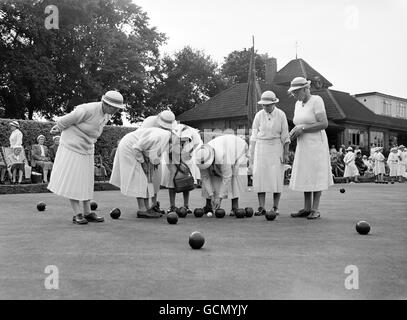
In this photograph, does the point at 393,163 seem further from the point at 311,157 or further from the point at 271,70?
the point at 311,157

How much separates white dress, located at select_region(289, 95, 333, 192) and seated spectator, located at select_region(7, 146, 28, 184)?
36.7ft

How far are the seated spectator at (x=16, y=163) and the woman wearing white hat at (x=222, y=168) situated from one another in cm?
992

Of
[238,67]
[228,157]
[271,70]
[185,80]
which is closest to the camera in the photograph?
[228,157]

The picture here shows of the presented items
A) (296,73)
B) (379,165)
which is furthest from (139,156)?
(296,73)

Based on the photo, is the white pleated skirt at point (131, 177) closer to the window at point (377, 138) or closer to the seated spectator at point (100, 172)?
the seated spectator at point (100, 172)

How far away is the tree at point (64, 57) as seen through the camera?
32125 mm

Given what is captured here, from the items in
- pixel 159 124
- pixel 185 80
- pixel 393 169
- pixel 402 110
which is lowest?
pixel 393 169

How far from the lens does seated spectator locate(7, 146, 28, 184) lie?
17.2m

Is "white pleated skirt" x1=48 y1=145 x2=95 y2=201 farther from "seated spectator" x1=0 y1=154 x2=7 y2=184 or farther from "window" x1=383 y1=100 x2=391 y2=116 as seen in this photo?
"window" x1=383 y1=100 x2=391 y2=116

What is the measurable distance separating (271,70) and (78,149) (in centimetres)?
4562

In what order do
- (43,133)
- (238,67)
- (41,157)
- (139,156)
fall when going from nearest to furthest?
(139,156)
(41,157)
(43,133)
(238,67)

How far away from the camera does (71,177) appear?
7.88m

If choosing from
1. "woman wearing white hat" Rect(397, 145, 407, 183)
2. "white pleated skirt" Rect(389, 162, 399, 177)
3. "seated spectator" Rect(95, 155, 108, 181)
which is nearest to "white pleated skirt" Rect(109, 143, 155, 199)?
"seated spectator" Rect(95, 155, 108, 181)

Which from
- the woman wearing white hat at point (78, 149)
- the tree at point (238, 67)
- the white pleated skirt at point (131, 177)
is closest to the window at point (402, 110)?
the tree at point (238, 67)
